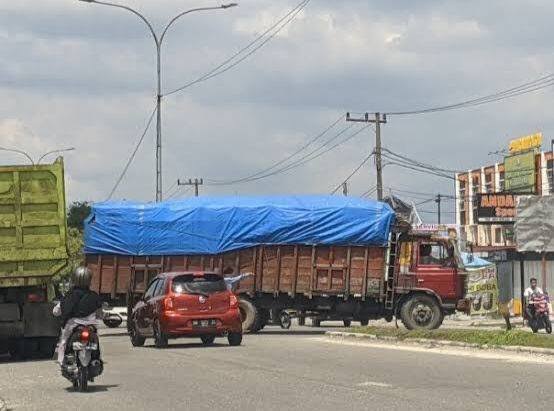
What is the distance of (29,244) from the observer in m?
20.2

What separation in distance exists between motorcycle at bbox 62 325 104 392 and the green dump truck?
6001 mm

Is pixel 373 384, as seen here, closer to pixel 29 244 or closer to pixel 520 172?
pixel 29 244

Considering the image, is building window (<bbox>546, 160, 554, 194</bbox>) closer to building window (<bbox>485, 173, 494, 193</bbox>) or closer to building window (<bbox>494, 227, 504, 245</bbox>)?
building window (<bbox>494, 227, 504, 245</bbox>)

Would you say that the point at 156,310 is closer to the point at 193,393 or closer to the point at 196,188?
the point at 193,393

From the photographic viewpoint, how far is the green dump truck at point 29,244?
20.2 m

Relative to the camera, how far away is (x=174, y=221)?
1239 inches

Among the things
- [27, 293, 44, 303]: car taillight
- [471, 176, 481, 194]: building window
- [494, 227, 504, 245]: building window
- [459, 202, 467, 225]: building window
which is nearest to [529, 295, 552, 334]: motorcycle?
[27, 293, 44, 303]: car taillight

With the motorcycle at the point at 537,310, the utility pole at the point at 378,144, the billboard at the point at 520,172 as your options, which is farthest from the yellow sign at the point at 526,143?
the motorcycle at the point at 537,310

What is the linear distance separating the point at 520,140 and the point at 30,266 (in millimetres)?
70808

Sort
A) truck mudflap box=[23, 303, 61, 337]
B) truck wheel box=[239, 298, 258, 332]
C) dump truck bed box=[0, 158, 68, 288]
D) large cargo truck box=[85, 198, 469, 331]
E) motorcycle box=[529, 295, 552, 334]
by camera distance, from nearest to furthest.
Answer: dump truck bed box=[0, 158, 68, 288], truck mudflap box=[23, 303, 61, 337], large cargo truck box=[85, 198, 469, 331], motorcycle box=[529, 295, 552, 334], truck wheel box=[239, 298, 258, 332]

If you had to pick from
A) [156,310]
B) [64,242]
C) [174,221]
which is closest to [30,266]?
[64,242]

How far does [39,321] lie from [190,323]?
3698 millimetres

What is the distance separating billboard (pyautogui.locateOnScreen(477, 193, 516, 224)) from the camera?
176 feet

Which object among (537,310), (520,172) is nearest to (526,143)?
(520,172)
